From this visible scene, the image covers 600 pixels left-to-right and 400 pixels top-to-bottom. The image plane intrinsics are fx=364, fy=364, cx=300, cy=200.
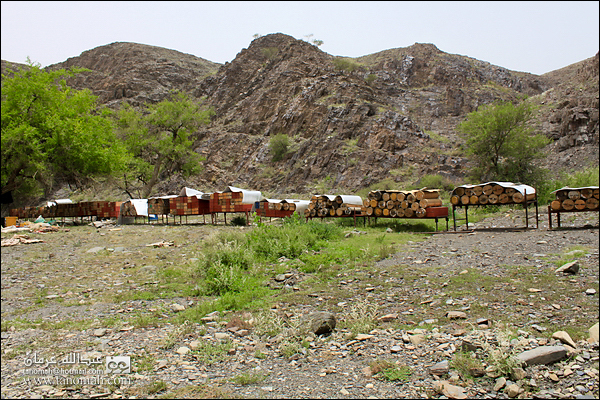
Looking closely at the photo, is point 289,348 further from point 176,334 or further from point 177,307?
point 177,307

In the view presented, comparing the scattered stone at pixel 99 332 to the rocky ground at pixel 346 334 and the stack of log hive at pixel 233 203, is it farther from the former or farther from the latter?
the stack of log hive at pixel 233 203

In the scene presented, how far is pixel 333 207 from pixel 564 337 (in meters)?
14.3

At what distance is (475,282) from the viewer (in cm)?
675

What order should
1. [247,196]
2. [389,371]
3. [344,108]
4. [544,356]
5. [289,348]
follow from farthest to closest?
[344,108], [247,196], [289,348], [389,371], [544,356]

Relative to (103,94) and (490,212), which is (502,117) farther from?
(103,94)

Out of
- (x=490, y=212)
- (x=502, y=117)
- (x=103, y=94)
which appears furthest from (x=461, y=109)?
(x=103, y=94)

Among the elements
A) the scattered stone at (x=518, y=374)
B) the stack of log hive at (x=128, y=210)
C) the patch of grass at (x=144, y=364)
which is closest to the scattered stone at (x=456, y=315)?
the scattered stone at (x=518, y=374)

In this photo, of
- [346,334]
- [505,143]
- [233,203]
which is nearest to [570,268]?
[346,334]

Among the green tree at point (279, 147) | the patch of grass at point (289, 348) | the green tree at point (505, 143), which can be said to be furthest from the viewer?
the green tree at point (279, 147)

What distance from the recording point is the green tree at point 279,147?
4928 cm

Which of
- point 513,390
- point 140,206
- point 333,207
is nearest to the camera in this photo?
point 513,390

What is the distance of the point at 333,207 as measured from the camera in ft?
60.2

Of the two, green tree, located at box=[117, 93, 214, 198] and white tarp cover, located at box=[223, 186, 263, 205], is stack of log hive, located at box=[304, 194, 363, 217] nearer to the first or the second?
white tarp cover, located at box=[223, 186, 263, 205]

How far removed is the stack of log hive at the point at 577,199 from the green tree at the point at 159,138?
110 feet
